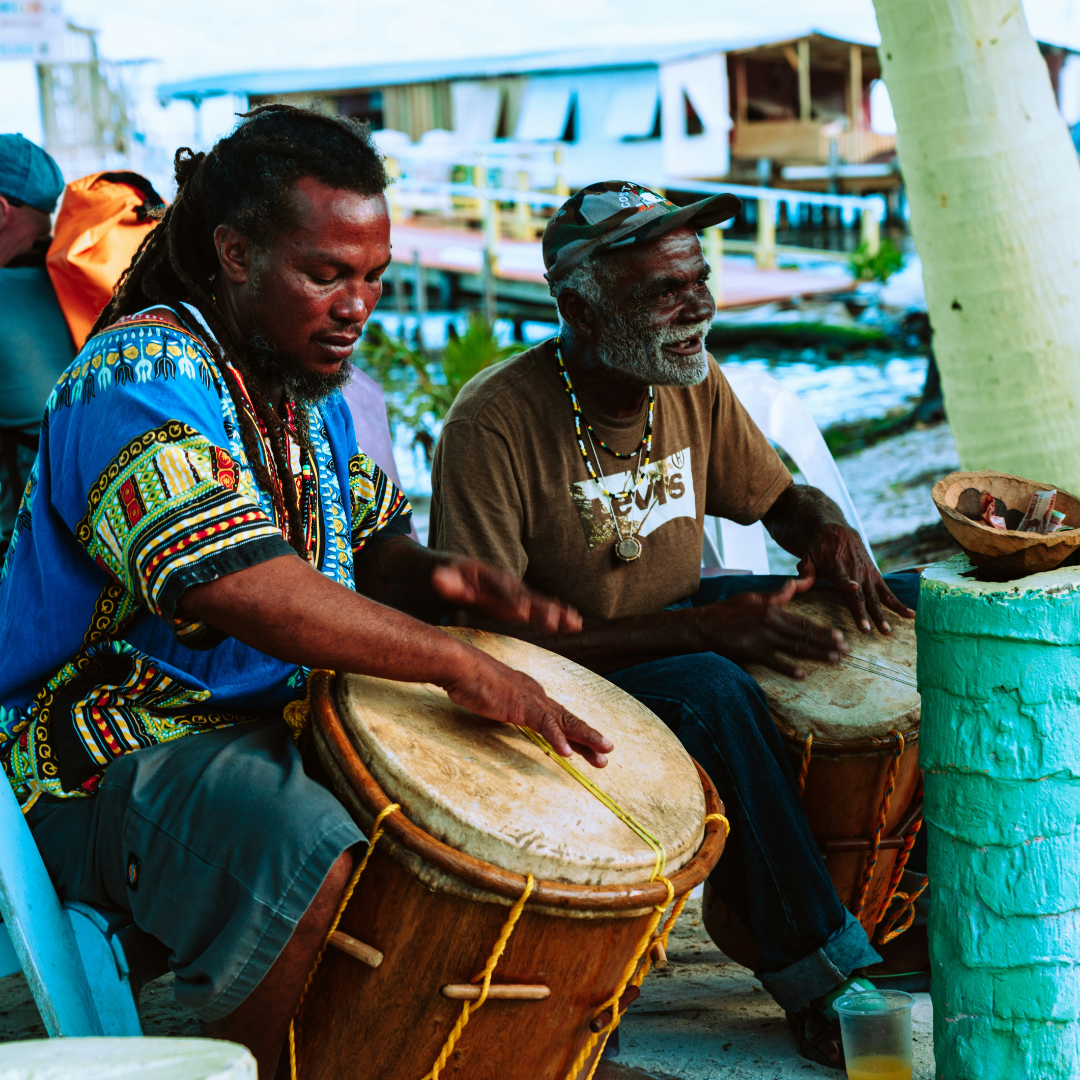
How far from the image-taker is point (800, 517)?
302cm

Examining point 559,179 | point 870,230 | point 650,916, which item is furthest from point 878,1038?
point 870,230

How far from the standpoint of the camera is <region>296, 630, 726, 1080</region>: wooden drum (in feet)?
5.37

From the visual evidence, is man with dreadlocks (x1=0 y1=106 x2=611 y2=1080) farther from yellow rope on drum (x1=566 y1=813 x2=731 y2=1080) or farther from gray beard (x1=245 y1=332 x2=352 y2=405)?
yellow rope on drum (x1=566 y1=813 x2=731 y2=1080)

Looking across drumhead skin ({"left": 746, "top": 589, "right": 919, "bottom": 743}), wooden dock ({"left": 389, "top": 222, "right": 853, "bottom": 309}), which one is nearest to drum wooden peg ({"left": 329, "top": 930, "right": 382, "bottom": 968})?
drumhead skin ({"left": 746, "top": 589, "right": 919, "bottom": 743})

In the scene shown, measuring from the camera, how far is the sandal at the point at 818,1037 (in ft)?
7.28

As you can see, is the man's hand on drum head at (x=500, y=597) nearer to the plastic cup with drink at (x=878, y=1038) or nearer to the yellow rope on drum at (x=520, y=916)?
the yellow rope on drum at (x=520, y=916)

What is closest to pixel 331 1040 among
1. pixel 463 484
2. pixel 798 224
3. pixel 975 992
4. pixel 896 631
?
pixel 975 992

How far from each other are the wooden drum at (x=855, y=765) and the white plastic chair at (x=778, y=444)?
1348mm

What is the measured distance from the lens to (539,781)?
1795mm

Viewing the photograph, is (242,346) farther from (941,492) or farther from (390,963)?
(941,492)

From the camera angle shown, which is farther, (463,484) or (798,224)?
(798,224)

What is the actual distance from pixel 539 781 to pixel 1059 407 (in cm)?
212

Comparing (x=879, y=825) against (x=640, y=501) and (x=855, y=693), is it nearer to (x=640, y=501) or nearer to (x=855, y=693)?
(x=855, y=693)

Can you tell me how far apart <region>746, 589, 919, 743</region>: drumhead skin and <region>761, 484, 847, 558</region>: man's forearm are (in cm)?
35
